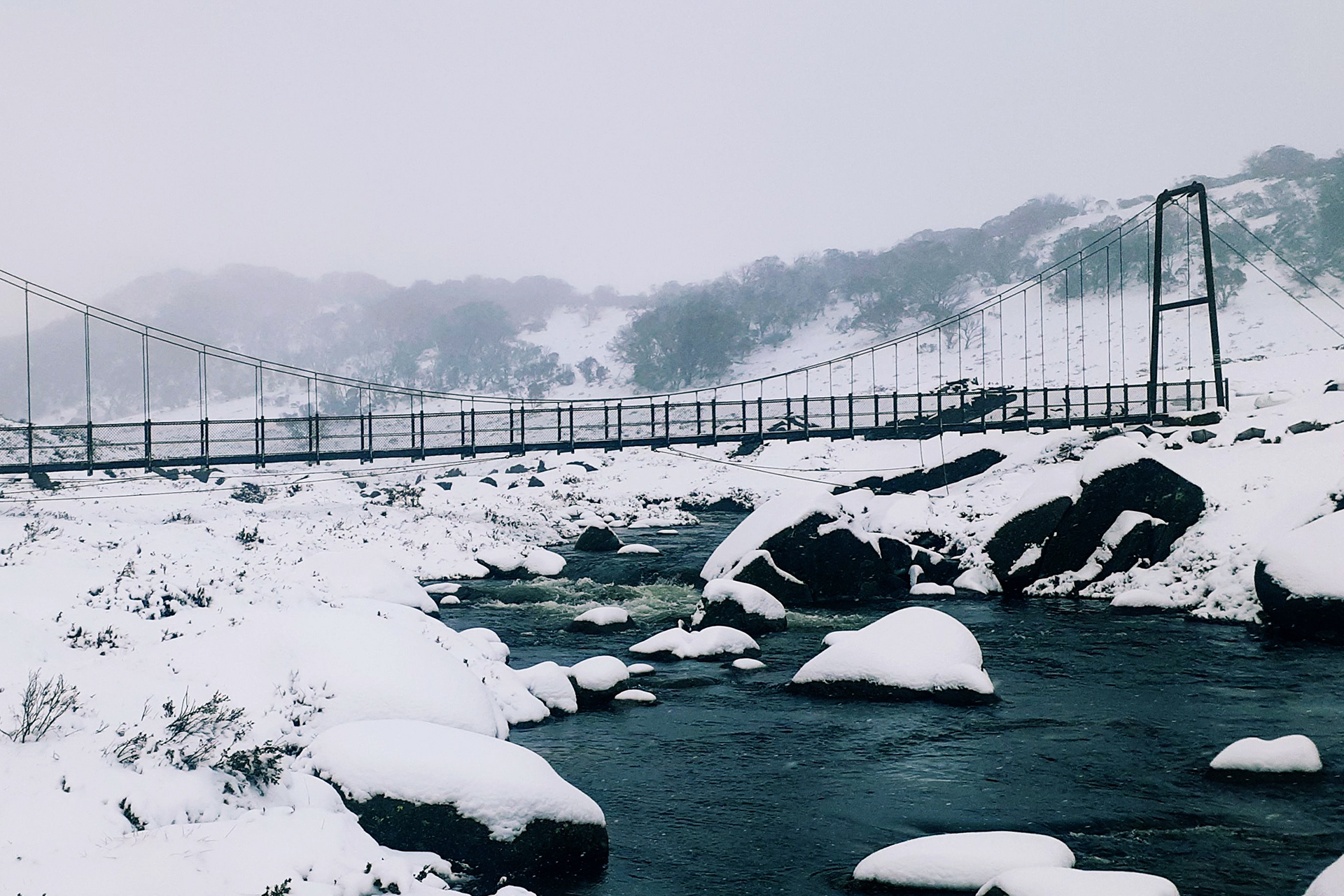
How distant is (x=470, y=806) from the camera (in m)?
6.29

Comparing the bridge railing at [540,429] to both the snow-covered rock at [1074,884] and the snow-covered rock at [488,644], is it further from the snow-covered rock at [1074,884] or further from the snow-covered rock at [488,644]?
the snow-covered rock at [1074,884]

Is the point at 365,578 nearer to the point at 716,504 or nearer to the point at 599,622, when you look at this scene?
the point at 599,622

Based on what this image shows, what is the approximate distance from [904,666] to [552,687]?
4.04 metres

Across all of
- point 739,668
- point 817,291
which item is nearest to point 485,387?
point 817,291

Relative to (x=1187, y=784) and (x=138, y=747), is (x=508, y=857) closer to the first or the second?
(x=138, y=747)

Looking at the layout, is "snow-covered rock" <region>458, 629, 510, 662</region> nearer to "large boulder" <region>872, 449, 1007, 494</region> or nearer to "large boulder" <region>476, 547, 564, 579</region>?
"large boulder" <region>476, 547, 564, 579</region>

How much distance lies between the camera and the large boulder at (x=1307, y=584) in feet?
42.6

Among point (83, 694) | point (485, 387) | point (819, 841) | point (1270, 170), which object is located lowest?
point (819, 841)

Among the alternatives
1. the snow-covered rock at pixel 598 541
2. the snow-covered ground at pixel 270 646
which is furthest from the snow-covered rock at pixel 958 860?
the snow-covered rock at pixel 598 541

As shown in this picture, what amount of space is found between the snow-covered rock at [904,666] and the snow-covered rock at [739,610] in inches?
122

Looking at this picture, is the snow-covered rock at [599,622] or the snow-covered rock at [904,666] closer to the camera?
the snow-covered rock at [904,666]

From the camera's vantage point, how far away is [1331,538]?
1328 centimetres

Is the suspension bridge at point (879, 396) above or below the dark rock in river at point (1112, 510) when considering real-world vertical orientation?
above

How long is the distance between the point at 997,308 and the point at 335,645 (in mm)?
92664
